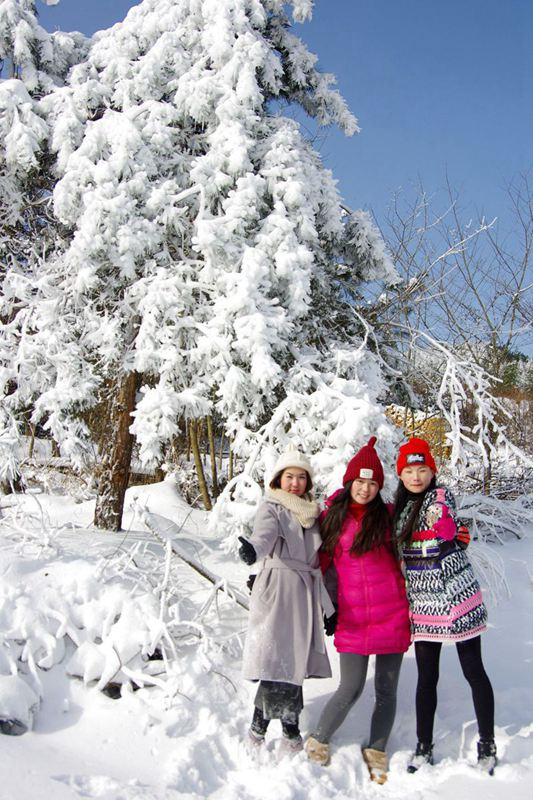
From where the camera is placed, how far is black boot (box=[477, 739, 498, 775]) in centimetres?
322

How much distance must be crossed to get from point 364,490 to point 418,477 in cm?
34

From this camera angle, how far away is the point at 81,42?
27.4 ft

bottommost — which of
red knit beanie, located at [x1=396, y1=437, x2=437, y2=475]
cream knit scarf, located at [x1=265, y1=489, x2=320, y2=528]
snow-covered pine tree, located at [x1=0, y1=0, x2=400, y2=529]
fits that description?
cream knit scarf, located at [x1=265, y1=489, x2=320, y2=528]

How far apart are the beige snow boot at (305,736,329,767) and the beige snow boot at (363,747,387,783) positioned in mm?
242

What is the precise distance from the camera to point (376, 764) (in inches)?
128

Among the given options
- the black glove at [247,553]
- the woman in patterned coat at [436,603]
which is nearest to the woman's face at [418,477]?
the woman in patterned coat at [436,603]

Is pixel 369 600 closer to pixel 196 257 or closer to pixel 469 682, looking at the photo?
pixel 469 682

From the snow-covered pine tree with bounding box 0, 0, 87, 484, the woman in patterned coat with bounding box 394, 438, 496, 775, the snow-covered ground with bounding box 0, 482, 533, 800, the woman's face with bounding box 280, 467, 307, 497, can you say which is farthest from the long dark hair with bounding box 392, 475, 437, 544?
the snow-covered pine tree with bounding box 0, 0, 87, 484

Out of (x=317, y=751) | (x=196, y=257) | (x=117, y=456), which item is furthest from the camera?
(x=117, y=456)

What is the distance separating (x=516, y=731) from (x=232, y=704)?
1.82m

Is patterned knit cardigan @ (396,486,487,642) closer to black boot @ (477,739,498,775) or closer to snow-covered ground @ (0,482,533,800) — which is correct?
black boot @ (477,739,498,775)

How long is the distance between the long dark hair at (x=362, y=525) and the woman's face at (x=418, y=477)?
0.72 feet

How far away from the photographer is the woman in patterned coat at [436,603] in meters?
3.32

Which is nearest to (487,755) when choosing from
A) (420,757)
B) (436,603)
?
(420,757)
